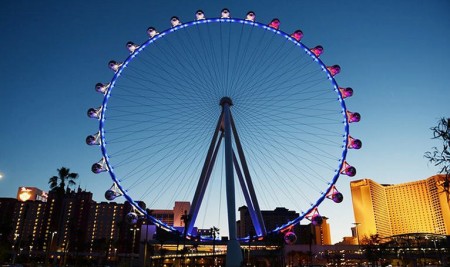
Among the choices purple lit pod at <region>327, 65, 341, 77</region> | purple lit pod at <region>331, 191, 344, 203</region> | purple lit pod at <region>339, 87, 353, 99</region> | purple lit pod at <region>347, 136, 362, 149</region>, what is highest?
purple lit pod at <region>327, 65, 341, 77</region>

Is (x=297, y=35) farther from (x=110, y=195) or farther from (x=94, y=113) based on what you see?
(x=110, y=195)

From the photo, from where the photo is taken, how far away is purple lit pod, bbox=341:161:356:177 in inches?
1480

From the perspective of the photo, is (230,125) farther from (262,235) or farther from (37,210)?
(37,210)

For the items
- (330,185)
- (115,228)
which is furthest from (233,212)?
(115,228)

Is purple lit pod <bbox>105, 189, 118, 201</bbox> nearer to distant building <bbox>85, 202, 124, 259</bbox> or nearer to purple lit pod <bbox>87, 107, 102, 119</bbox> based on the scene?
purple lit pod <bbox>87, 107, 102, 119</bbox>

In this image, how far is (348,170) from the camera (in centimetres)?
3788

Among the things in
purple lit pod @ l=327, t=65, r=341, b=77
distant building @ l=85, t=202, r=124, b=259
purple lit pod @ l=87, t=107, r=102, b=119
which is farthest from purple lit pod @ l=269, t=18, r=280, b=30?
distant building @ l=85, t=202, r=124, b=259

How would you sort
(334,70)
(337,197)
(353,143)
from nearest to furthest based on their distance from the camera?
(337,197) → (353,143) → (334,70)

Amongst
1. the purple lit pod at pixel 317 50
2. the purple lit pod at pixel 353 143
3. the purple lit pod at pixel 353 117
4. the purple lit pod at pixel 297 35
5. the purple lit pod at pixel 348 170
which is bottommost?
the purple lit pod at pixel 348 170

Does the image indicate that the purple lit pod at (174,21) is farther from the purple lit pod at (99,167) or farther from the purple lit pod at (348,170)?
the purple lit pod at (348,170)

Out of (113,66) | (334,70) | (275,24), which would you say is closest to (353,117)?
(334,70)

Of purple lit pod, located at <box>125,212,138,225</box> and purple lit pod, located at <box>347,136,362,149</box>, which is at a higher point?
purple lit pod, located at <box>347,136,362,149</box>

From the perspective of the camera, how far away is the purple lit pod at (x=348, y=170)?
123ft

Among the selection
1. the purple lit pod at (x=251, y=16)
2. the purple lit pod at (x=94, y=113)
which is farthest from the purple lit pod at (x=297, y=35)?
the purple lit pod at (x=94, y=113)
